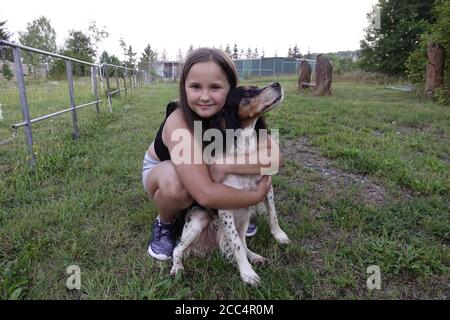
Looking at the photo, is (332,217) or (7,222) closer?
(7,222)

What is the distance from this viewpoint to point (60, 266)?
6.11ft

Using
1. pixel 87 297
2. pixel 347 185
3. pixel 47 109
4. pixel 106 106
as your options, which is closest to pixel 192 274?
pixel 87 297

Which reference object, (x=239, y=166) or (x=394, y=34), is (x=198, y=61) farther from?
(x=394, y=34)

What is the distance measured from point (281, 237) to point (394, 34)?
18645 mm

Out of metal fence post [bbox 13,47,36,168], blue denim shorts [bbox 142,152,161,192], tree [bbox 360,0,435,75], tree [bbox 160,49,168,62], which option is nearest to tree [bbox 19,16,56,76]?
tree [bbox 160,49,168,62]

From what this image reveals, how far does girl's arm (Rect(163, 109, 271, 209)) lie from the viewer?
66.7 inches

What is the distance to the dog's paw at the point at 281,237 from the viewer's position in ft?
6.95

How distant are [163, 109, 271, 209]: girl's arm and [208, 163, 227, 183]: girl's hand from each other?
3cm

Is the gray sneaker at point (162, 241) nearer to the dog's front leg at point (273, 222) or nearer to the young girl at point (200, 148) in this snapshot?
the young girl at point (200, 148)

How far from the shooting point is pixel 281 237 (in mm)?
2131

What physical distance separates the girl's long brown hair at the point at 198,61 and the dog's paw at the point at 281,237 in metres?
0.94

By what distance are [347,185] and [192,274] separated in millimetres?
1883

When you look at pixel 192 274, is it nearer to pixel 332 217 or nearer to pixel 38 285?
pixel 38 285

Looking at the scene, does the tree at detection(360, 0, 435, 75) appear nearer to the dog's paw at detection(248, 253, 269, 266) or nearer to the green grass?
the green grass
